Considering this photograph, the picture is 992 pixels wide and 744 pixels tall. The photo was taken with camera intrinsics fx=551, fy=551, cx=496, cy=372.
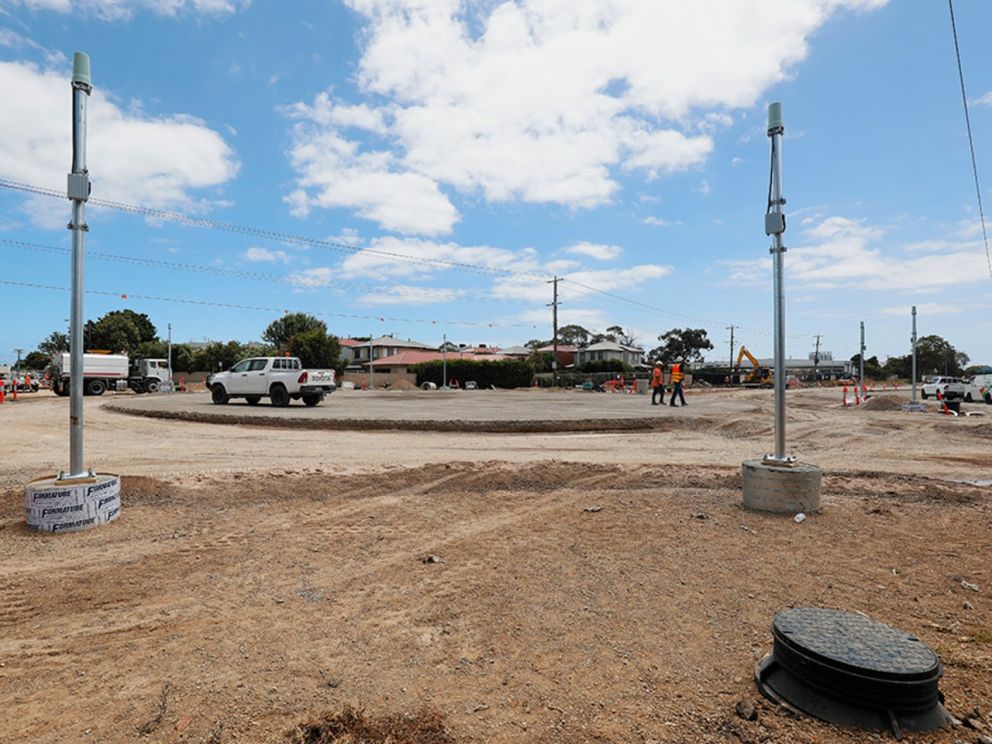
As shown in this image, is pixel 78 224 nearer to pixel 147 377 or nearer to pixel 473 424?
pixel 473 424

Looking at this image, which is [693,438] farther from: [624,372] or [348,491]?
[624,372]

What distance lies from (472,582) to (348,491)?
3306 mm

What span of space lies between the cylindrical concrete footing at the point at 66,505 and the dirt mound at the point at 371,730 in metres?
4.11

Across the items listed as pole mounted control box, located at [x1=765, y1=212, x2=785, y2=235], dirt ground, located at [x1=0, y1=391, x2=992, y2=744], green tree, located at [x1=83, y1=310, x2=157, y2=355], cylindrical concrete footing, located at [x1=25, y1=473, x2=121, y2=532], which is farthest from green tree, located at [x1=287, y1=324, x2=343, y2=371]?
pole mounted control box, located at [x1=765, y1=212, x2=785, y2=235]

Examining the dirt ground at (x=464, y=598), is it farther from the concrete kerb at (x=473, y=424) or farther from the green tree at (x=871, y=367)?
the green tree at (x=871, y=367)

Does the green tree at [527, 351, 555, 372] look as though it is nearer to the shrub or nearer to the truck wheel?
the shrub

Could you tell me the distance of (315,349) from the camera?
6362 centimetres

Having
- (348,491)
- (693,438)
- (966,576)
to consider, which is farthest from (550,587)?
(693,438)

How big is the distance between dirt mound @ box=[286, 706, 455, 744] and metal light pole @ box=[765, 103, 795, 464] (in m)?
5.10

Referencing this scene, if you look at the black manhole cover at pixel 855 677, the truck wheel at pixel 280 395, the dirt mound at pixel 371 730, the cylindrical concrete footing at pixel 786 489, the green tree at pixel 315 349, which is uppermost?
the green tree at pixel 315 349

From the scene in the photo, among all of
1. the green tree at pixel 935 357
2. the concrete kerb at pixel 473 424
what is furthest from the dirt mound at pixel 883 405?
the green tree at pixel 935 357

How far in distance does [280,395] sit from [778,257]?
19164 millimetres

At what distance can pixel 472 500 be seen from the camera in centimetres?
674

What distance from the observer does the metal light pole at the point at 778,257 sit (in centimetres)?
625
